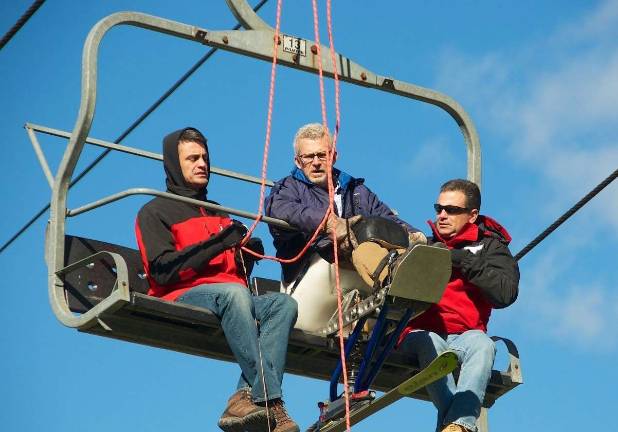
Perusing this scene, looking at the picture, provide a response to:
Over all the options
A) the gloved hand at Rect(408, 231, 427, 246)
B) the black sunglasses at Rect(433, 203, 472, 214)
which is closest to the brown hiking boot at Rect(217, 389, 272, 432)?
the gloved hand at Rect(408, 231, 427, 246)

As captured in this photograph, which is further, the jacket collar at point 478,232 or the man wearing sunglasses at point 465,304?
the jacket collar at point 478,232

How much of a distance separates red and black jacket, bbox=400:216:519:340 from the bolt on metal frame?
0.86m

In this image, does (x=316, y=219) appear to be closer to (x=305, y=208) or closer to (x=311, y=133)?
(x=305, y=208)

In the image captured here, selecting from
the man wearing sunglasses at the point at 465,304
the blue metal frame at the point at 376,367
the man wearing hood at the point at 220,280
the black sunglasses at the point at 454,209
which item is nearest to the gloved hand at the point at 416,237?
the man wearing sunglasses at the point at 465,304

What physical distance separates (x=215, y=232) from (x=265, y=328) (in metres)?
0.63

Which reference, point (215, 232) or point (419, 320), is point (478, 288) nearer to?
point (419, 320)

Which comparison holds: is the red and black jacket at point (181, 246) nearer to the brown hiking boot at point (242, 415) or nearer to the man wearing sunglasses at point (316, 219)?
the man wearing sunglasses at point (316, 219)

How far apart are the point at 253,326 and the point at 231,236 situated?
51 centimetres

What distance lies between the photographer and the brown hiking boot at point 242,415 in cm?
711

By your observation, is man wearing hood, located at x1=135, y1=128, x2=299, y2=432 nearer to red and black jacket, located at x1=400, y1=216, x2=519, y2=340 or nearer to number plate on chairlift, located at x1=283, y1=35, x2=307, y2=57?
number plate on chairlift, located at x1=283, y1=35, x2=307, y2=57

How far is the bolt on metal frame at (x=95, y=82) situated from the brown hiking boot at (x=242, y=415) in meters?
0.70

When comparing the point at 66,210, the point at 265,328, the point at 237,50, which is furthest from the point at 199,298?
the point at 237,50

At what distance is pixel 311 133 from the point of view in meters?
8.19

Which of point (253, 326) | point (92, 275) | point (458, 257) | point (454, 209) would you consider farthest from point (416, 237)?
point (92, 275)
